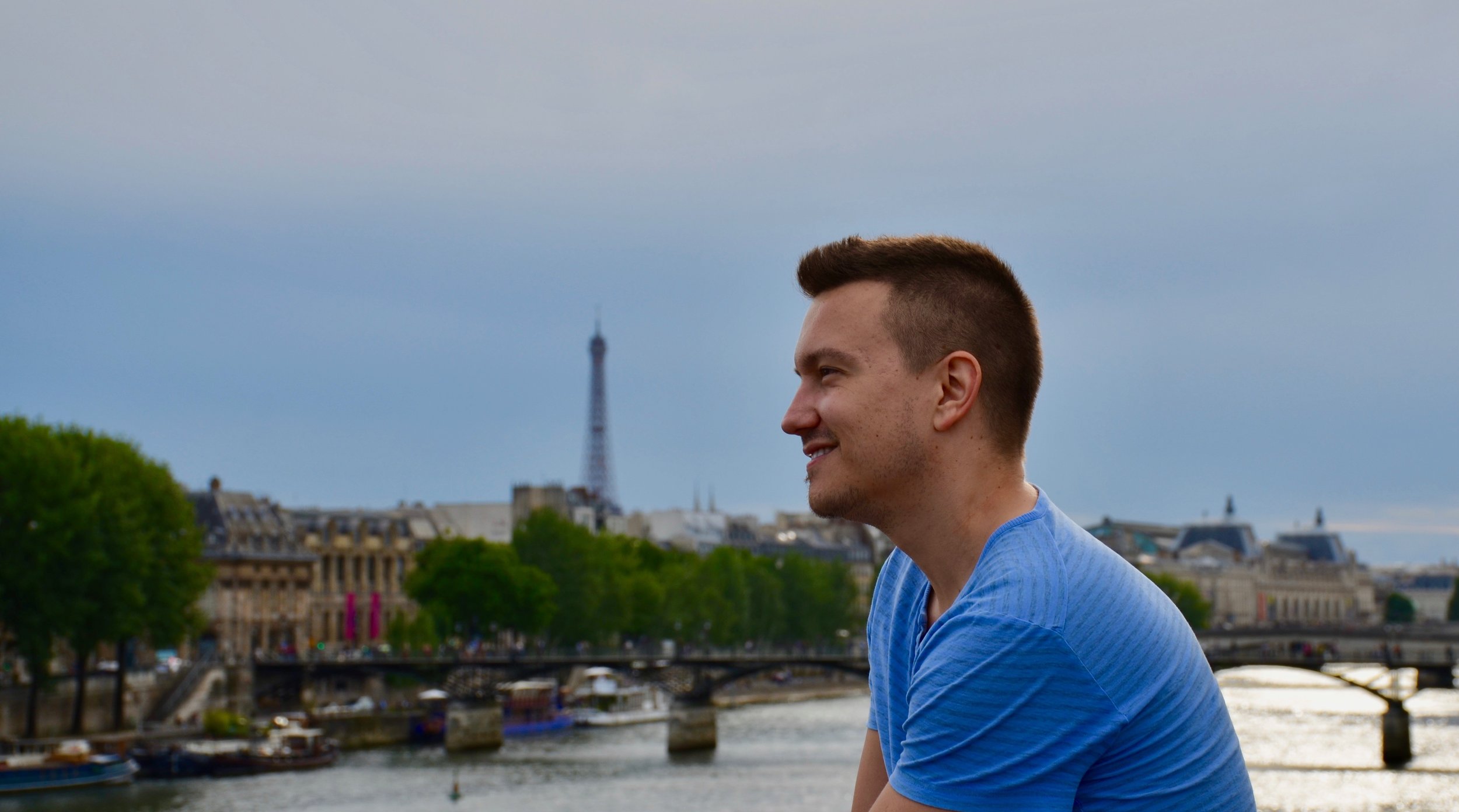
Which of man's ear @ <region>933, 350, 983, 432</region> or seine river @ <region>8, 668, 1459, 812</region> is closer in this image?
man's ear @ <region>933, 350, 983, 432</region>

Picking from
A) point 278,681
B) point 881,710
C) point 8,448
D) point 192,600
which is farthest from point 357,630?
point 881,710

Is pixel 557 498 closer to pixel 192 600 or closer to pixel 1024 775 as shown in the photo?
pixel 192 600

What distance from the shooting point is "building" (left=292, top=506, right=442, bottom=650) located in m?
88.1

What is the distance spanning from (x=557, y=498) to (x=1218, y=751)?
11415 centimetres

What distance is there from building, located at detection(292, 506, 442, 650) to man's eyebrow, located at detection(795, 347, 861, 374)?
278ft

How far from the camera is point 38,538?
4953cm

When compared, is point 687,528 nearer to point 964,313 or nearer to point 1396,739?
point 1396,739

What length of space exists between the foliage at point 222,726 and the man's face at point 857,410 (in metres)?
59.5

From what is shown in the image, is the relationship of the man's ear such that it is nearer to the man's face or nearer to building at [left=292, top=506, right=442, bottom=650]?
the man's face

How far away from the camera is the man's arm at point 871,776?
8.66 feet

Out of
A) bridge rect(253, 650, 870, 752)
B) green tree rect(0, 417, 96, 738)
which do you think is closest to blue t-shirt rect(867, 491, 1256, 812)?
green tree rect(0, 417, 96, 738)

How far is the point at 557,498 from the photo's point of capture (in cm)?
11562

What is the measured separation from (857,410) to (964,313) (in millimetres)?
164

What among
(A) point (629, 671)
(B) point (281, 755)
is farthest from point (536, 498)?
(B) point (281, 755)
